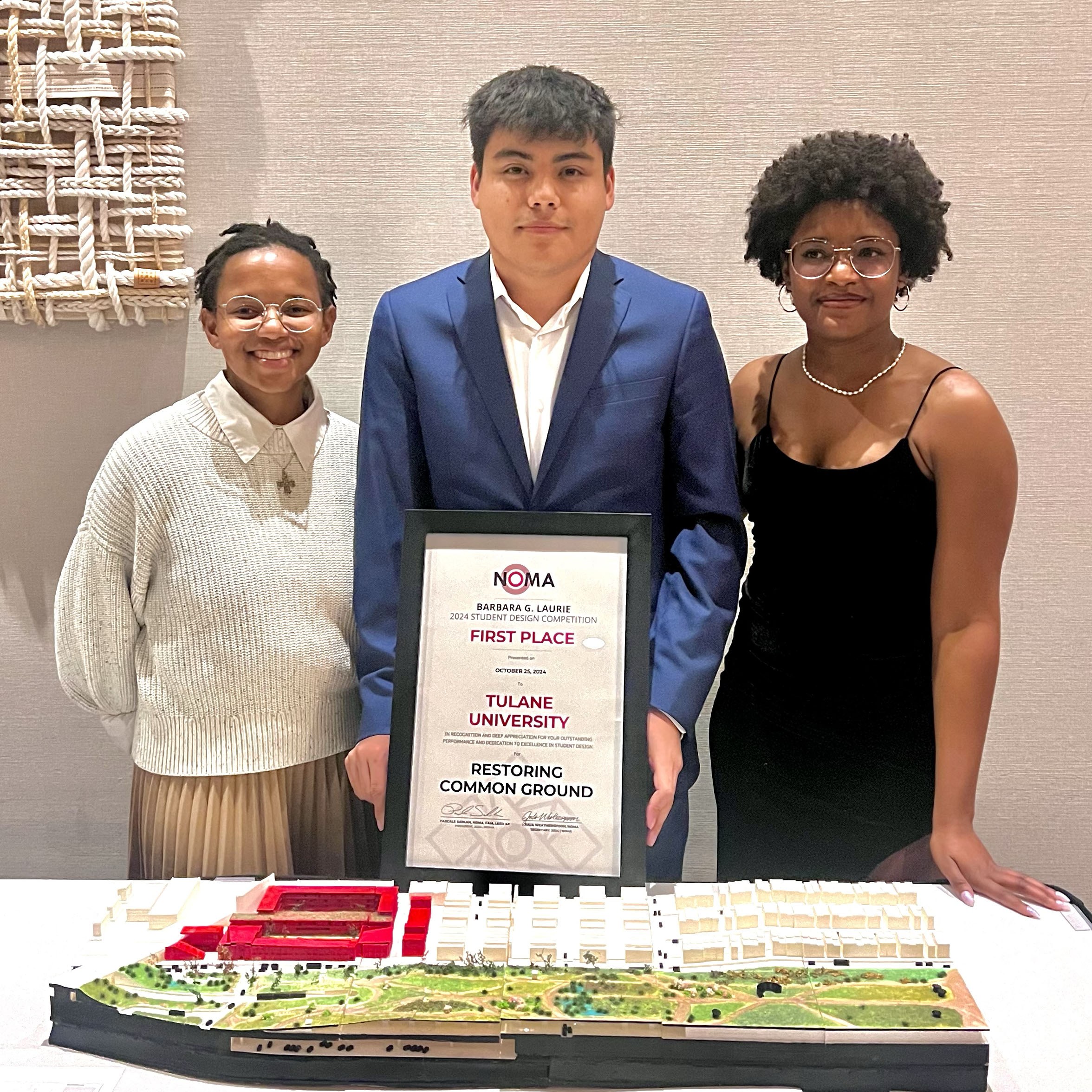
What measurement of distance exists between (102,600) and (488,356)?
2.43 ft

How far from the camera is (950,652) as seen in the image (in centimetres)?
157

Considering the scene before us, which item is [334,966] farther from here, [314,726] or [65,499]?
[65,499]

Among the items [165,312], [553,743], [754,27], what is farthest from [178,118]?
[553,743]

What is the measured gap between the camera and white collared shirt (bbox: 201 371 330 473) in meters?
1.67

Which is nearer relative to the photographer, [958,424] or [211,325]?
[958,424]

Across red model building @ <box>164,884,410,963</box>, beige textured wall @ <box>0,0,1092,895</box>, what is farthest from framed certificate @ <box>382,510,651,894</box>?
beige textured wall @ <box>0,0,1092,895</box>

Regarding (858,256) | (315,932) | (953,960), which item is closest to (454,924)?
(315,932)

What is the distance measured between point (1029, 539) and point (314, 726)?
4.87 ft

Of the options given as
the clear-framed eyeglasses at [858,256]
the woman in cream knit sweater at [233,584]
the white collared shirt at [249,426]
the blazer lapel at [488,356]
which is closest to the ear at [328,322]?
the woman in cream knit sweater at [233,584]

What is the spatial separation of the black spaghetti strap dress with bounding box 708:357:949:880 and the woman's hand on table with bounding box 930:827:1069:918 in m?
0.17

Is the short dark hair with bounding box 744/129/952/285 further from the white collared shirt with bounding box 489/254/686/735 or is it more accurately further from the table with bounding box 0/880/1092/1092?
the table with bounding box 0/880/1092/1092

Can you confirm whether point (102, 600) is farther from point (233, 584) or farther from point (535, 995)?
point (535, 995)

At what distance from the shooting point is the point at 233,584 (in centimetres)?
164

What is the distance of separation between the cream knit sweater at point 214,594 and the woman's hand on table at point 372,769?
0.23 metres
